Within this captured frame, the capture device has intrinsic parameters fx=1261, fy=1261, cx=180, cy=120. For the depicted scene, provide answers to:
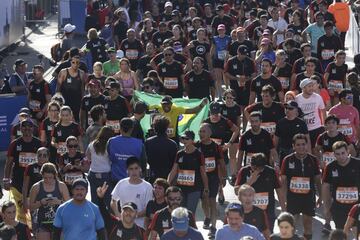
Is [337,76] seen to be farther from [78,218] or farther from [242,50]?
[78,218]

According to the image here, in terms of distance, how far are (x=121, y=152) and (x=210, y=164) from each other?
57.3 inches

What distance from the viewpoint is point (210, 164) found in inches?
669

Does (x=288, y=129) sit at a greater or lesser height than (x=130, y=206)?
greater

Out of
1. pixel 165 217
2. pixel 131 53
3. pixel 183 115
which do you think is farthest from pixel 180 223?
pixel 131 53

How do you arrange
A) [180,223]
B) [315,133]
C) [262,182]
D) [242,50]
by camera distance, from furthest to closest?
[242,50] < [315,133] < [262,182] < [180,223]

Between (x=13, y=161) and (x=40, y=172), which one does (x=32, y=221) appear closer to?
(x=40, y=172)

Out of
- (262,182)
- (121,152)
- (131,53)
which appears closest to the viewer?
(262,182)

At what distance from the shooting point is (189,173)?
16406mm

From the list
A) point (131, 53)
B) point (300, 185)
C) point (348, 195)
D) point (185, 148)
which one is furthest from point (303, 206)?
point (131, 53)

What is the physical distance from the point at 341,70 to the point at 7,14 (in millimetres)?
15069

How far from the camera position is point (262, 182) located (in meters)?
15.7

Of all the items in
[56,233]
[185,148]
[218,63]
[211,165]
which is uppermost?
[218,63]

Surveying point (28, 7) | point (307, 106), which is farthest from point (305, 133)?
point (28, 7)

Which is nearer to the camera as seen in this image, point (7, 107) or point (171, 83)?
point (7, 107)
